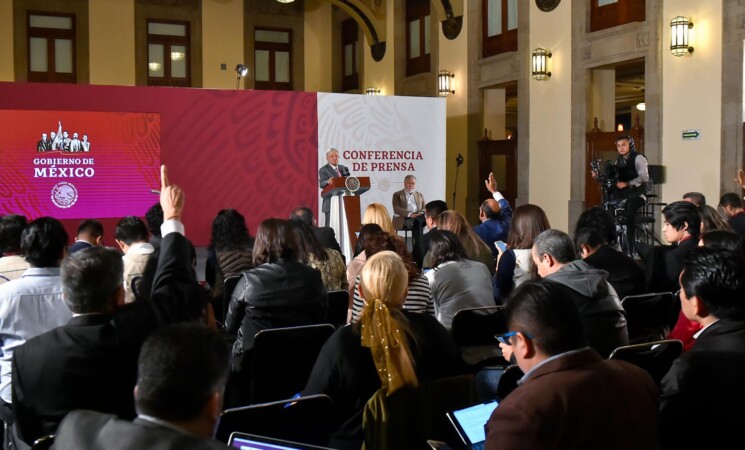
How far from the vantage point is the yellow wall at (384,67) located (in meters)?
17.4

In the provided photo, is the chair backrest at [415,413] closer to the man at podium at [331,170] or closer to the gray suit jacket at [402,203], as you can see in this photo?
the gray suit jacket at [402,203]

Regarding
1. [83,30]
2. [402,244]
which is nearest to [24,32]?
[83,30]

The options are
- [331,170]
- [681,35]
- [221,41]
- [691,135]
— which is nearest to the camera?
[681,35]

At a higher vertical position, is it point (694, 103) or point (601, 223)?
point (694, 103)

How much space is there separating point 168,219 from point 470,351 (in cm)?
171

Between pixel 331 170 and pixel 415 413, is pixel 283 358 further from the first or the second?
pixel 331 170

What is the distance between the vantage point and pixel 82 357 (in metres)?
2.24

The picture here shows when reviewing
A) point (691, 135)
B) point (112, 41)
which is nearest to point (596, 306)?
point (691, 135)

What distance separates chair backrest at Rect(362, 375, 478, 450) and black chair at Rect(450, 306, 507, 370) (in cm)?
111

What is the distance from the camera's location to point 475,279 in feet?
14.1

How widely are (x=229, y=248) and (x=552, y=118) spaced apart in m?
9.08

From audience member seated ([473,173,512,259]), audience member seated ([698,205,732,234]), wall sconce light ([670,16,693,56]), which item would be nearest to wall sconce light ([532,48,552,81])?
wall sconce light ([670,16,693,56])

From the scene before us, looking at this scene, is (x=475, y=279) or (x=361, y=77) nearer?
(x=475, y=279)

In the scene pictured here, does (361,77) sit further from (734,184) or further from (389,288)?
(389,288)
